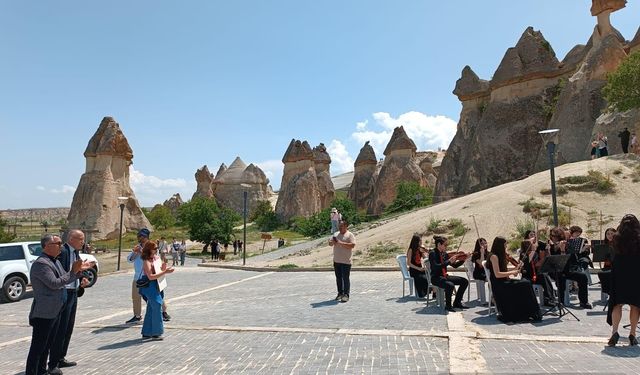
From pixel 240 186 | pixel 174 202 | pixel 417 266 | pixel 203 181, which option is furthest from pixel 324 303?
pixel 174 202

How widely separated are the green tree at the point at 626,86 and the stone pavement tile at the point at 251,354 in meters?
22.3

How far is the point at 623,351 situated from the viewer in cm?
546

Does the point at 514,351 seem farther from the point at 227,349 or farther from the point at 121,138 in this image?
the point at 121,138

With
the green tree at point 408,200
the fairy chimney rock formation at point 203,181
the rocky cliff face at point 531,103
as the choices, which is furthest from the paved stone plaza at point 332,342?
the fairy chimney rock formation at point 203,181

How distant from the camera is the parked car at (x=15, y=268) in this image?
41.8 feet

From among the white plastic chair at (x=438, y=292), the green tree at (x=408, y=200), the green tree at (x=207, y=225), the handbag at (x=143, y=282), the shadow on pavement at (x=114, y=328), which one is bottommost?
the shadow on pavement at (x=114, y=328)

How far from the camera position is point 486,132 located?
3625 centimetres

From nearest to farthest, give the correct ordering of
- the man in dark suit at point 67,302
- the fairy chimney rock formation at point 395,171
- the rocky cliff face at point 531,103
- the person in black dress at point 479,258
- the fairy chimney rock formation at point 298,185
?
the man in dark suit at point 67,302, the person in black dress at point 479,258, the rocky cliff face at point 531,103, the fairy chimney rock formation at point 395,171, the fairy chimney rock formation at point 298,185

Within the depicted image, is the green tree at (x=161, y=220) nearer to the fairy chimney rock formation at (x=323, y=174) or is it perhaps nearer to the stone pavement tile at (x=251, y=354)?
the fairy chimney rock formation at (x=323, y=174)

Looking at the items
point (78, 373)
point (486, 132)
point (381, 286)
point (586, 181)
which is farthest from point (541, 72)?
point (78, 373)

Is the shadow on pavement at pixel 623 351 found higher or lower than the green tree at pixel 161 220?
lower

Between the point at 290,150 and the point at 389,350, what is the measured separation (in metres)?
55.9

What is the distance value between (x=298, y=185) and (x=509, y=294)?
5171 centimetres

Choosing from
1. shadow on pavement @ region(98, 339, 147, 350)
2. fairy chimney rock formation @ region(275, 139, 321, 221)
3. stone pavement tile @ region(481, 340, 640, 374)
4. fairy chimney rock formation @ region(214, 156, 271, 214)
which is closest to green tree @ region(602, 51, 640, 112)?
stone pavement tile @ region(481, 340, 640, 374)
